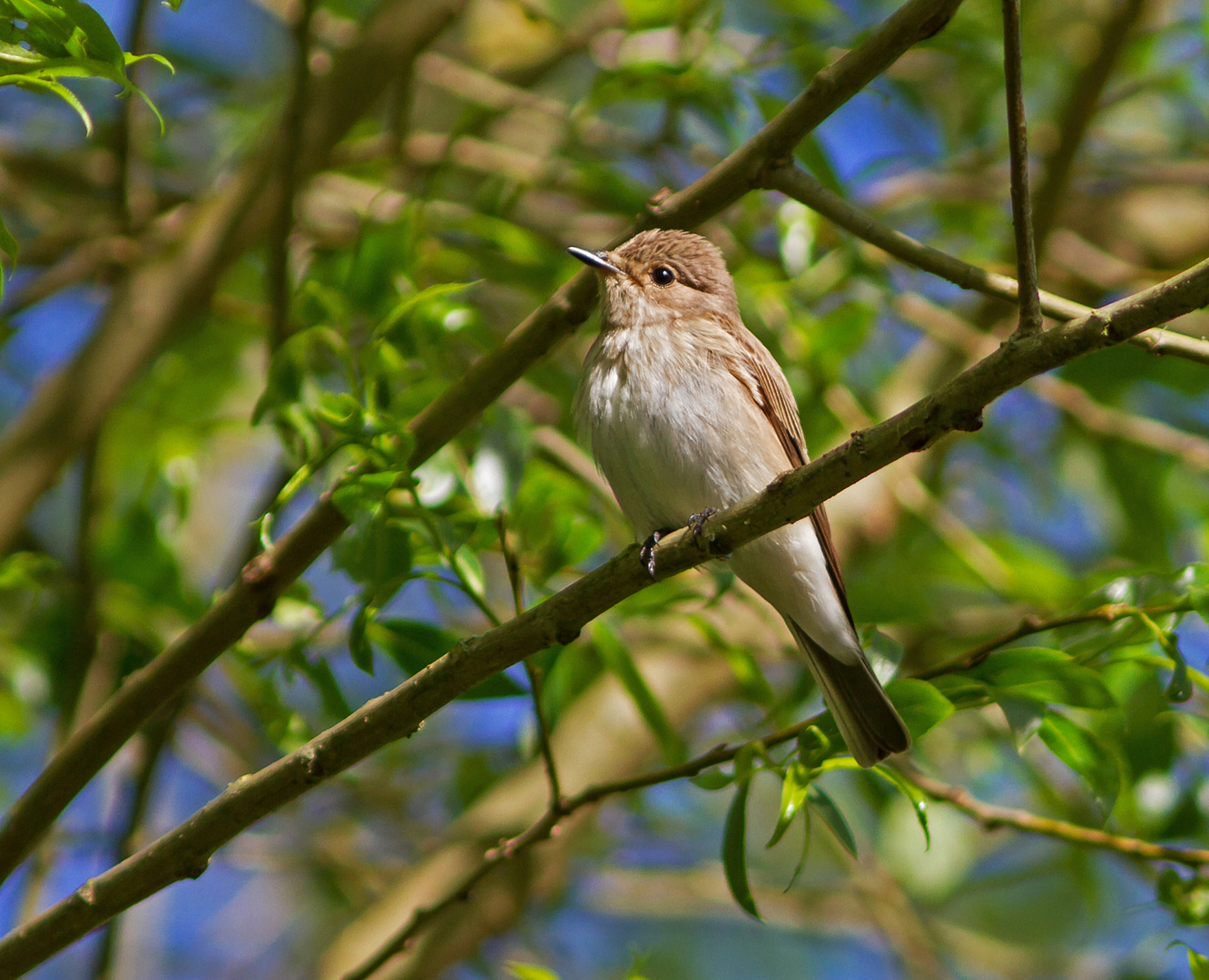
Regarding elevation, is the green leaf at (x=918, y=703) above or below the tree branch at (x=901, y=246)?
below

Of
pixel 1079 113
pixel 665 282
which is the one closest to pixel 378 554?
pixel 665 282

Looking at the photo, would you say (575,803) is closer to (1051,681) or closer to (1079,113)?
(1051,681)

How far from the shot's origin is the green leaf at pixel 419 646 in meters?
3.09

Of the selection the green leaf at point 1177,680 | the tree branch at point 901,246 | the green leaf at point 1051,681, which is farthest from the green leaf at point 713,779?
the tree branch at point 901,246

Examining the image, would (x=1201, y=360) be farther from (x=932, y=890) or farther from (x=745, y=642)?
(x=932, y=890)

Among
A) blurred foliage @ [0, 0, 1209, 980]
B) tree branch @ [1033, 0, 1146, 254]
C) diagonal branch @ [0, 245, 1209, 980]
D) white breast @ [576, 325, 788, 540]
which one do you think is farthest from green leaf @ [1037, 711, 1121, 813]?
tree branch @ [1033, 0, 1146, 254]

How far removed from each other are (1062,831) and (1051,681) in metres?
0.75

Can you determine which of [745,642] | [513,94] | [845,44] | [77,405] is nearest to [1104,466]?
[745,642]

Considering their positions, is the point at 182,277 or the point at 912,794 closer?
the point at 912,794

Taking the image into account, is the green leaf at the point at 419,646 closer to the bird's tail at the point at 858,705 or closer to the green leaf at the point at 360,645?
the green leaf at the point at 360,645

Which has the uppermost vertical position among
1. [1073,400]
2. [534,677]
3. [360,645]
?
[1073,400]

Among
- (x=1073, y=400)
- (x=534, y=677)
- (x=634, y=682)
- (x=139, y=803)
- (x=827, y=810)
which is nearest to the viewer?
(x=827, y=810)

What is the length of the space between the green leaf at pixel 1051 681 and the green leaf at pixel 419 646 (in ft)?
3.98

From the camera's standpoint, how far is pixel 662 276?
4.55m
